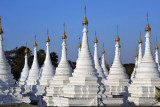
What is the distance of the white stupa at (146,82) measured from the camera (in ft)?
134

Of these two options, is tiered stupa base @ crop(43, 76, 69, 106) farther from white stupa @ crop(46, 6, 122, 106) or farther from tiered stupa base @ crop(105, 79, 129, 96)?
white stupa @ crop(46, 6, 122, 106)

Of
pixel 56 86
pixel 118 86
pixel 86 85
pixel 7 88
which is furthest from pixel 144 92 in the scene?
pixel 7 88

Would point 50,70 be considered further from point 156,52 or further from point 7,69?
point 156,52

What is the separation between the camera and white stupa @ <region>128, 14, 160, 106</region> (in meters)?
41.0

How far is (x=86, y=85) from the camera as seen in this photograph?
3809 cm

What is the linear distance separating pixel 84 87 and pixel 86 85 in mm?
321

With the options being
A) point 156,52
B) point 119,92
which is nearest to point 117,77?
point 119,92

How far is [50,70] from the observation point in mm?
53531

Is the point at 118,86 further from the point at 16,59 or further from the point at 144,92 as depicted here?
the point at 16,59

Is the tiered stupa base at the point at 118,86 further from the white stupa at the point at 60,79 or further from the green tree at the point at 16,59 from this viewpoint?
the green tree at the point at 16,59

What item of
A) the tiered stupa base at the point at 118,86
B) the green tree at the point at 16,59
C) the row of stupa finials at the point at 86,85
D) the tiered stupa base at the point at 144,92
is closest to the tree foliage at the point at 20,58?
the green tree at the point at 16,59

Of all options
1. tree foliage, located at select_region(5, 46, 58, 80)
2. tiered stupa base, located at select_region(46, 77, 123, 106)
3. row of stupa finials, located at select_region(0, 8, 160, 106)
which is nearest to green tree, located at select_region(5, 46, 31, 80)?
tree foliage, located at select_region(5, 46, 58, 80)

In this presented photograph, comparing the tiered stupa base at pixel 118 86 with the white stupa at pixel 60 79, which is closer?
the tiered stupa base at pixel 118 86

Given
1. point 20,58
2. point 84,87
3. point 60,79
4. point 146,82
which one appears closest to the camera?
point 84,87
